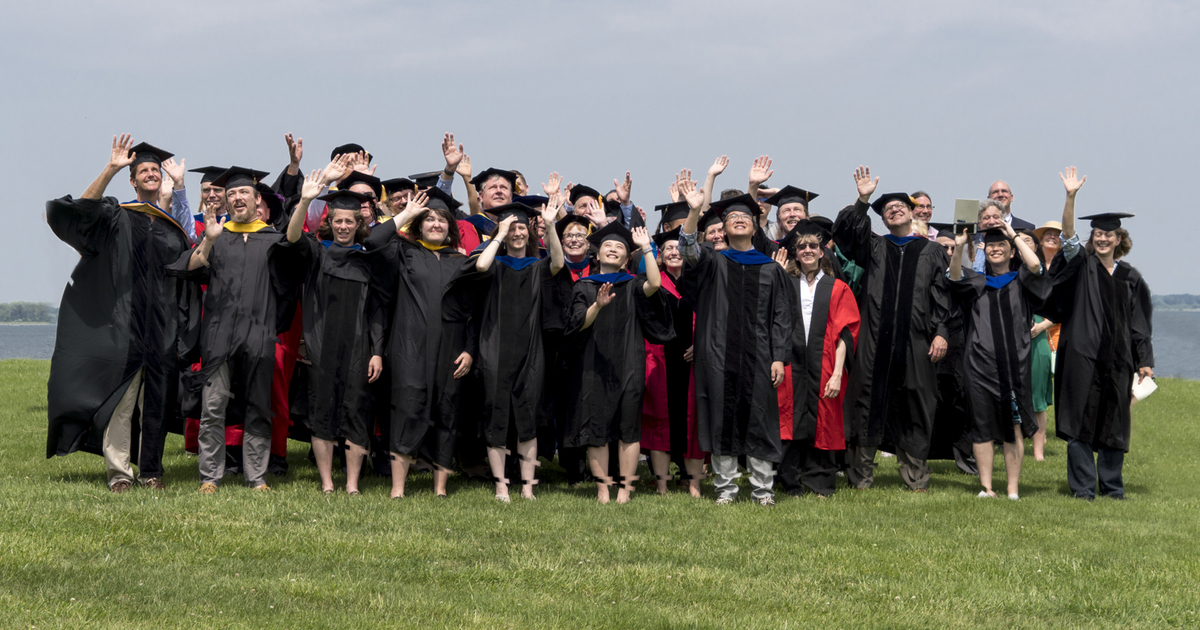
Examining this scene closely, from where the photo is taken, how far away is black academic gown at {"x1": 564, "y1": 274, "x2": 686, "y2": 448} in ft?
26.2

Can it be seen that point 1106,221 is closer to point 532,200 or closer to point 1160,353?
point 532,200

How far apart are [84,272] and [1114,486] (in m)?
8.12

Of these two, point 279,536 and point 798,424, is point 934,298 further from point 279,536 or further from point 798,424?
point 279,536

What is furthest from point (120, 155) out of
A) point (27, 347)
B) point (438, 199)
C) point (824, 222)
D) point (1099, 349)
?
point (27, 347)

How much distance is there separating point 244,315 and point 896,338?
5132 mm

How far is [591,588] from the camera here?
5426 millimetres

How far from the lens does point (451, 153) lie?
32.4 feet

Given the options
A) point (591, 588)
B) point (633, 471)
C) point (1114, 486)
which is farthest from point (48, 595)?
point (1114, 486)

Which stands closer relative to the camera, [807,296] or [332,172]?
[332,172]

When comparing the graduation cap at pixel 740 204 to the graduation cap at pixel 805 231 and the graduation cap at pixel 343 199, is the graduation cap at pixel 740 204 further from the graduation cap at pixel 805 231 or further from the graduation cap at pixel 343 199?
the graduation cap at pixel 343 199

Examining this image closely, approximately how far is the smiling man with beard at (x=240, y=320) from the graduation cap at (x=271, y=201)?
268mm

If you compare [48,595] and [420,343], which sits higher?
[420,343]

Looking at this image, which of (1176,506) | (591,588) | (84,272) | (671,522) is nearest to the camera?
(591,588)

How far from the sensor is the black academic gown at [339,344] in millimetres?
7879
